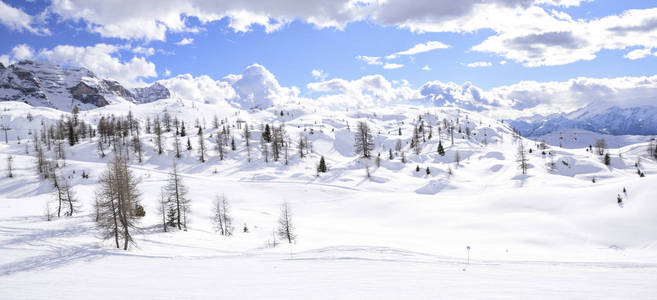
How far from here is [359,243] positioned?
30234 millimetres

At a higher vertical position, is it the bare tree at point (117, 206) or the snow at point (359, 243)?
the bare tree at point (117, 206)

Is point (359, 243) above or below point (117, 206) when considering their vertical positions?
below

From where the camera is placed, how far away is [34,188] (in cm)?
7244

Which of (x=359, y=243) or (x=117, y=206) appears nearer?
(x=117, y=206)

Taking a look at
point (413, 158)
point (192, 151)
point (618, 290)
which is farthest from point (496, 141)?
point (618, 290)

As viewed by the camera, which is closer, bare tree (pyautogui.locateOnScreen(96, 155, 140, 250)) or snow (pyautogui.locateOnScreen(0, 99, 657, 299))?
snow (pyautogui.locateOnScreen(0, 99, 657, 299))

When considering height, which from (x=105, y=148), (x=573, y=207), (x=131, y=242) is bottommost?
(x=573, y=207)

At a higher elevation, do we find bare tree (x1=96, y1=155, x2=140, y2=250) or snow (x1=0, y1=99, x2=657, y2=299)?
bare tree (x1=96, y1=155, x2=140, y2=250)

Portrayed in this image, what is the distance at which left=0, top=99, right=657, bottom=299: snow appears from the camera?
15867 mm

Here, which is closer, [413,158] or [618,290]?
[618,290]

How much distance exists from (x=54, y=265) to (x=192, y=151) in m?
93.6

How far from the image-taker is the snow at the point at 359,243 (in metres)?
15.9

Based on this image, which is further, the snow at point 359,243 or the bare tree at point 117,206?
the bare tree at point 117,206

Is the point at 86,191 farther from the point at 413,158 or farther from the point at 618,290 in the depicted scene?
the point at 413,158
